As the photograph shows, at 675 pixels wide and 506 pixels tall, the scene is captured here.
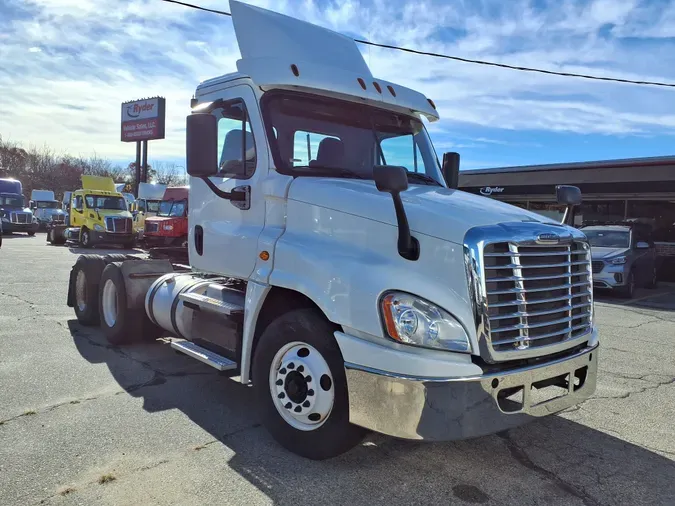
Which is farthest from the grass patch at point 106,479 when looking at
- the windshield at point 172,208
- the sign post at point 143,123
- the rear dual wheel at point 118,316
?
the sign post at point 143,123

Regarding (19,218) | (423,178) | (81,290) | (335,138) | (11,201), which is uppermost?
(335,138)

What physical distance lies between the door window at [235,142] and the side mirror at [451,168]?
1945 mm

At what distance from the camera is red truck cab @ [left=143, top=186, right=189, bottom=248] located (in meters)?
19.6

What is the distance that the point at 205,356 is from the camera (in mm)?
4340

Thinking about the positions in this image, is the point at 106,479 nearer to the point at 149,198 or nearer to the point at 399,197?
the point at 399,197

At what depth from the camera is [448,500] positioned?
3125 millimetres

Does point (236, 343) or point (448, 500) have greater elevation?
point (236, 343)

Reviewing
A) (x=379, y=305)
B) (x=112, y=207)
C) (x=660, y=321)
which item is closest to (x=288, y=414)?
(x=379, y=305)

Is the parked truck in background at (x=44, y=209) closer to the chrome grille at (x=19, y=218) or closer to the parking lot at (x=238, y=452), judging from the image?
the chrome grille at (x=19, y=218)

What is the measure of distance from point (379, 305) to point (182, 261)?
5140mm

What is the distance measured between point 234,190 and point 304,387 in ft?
5.59

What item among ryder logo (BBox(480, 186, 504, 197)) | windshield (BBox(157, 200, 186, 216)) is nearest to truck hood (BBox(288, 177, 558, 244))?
windshield (BBox(157, 200, 186, 216))

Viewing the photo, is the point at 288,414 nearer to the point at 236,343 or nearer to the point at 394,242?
the point at 236,343

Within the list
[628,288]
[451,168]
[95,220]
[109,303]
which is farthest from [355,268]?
[95,220]
